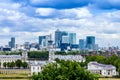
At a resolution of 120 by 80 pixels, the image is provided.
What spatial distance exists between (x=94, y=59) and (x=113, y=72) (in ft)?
72.6

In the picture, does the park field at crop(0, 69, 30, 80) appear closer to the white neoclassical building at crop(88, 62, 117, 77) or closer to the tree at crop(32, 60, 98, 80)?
the white neoclassical building at crop(88, 62, 117, 77)

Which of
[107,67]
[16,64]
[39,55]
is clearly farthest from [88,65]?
[39,55]

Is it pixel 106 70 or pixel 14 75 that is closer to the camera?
pixel 14 75

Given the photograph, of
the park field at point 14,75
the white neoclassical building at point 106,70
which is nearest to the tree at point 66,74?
the park field at point 14,75

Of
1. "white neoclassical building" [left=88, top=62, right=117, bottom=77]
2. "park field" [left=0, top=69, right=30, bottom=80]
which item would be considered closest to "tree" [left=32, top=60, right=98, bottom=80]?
"park field" [left=0, top=69, right=30, bottom=80]

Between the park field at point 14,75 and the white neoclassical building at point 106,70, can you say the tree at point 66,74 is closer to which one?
the park field at point 14,75

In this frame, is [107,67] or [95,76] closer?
[95,76]

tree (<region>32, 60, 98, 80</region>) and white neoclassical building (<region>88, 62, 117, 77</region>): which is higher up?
tree (<region>32, 60, 98, 80</region>)

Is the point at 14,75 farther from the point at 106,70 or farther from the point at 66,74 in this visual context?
the point at 66,74

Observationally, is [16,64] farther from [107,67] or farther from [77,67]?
[77,67]

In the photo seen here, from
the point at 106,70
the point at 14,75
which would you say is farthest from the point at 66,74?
the point at 106,70

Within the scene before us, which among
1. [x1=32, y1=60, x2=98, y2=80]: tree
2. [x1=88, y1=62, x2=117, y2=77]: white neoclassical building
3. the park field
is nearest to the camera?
[x1=32, y1=60, x2=98, y2=80]: tree

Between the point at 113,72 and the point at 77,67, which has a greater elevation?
the point at 77,67

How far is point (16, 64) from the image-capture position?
2830 inches
